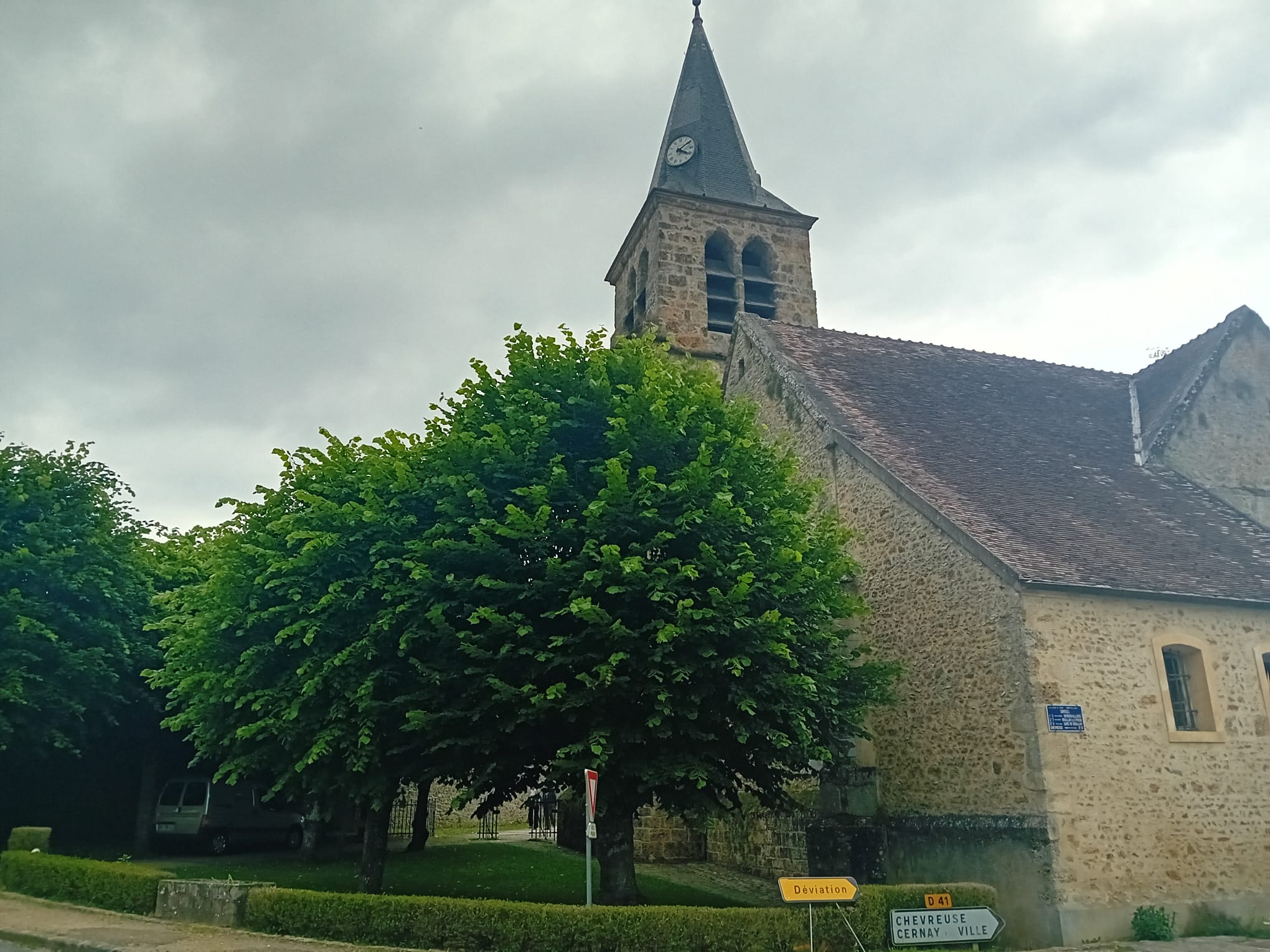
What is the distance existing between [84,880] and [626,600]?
9.17 metres

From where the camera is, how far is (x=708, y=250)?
30.6 m

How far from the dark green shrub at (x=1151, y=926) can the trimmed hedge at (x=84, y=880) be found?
40.7 feet

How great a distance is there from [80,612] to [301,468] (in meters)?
8.53

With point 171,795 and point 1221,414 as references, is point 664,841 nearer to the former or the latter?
point 171,795

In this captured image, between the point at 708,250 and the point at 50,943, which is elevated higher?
the point at 708,250

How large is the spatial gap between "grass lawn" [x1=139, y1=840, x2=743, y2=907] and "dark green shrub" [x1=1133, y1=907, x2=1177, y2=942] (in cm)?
522

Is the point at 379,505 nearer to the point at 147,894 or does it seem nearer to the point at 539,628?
the point at 539,628

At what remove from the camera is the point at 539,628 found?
39.7 ft

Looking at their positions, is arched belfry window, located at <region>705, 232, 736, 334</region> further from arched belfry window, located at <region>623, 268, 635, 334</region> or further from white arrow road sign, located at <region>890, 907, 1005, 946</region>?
white arrow road sign, located at <region>890, 907, 1005, 946</region>

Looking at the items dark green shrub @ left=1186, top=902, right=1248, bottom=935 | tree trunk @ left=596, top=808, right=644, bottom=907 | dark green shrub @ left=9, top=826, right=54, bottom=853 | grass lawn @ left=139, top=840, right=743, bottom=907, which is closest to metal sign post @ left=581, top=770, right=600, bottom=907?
tree trunk @ left=596, top=808, right=644, bottom=907

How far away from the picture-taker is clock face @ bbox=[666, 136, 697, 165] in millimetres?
32125

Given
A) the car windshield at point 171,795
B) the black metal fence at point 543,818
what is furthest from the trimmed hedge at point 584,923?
the black metal fence at point 543,818

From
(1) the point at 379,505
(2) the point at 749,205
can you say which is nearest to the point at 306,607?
(1) the point at 379,505

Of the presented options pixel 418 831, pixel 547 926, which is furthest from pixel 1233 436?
pixel 418 831
